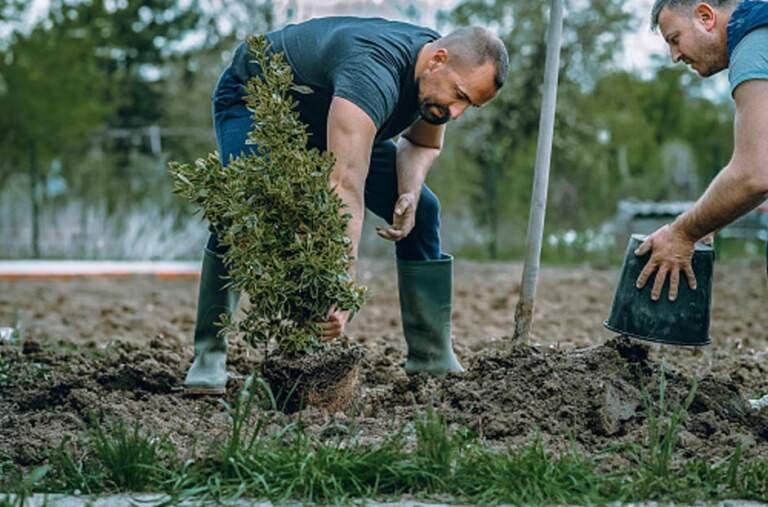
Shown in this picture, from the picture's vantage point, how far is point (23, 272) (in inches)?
482

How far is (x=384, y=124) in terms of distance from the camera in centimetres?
431

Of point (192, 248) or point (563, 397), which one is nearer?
point (563, 397)

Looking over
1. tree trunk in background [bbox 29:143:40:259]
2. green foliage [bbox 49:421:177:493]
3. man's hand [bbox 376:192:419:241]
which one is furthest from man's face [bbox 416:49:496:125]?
tree trunk in background [bbox 29:143:40:259]

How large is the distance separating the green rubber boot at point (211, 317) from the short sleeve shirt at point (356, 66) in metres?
0.64

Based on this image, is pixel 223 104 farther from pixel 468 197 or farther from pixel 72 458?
pixel 468 197

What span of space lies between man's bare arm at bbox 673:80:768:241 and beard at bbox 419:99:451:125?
3.32 feet

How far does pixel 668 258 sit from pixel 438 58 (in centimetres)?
110

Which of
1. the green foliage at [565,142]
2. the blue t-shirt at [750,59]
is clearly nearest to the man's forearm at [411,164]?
the blue t-shirt at [750,59]

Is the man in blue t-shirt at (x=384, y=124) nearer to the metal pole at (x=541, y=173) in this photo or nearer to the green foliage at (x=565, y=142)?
the metal pole at (x=541, y=173)

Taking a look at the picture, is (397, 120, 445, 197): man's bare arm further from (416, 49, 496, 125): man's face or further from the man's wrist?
the man's wrist

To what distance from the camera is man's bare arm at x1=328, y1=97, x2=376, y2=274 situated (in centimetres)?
382

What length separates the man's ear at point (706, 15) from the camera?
3.84 meters

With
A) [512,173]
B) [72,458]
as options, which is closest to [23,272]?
[512,173]

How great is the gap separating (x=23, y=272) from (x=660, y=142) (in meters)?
15.8
